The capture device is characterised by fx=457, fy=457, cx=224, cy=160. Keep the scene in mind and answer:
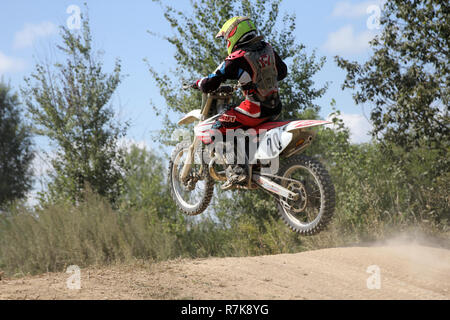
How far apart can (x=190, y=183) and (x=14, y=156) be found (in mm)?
25014

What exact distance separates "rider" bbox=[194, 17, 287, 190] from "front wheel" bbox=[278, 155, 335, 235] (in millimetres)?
632

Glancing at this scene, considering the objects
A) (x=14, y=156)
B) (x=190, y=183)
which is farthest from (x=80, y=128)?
(x=14, y=156)

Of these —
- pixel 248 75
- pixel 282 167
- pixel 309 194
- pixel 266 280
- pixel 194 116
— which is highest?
Result: pixel 248 75

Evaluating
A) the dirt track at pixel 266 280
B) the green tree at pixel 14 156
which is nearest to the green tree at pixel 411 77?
the dirt track at pixel 266 280

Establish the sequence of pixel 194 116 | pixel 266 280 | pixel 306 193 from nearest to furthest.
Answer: pixel 266 280 → pixel 306 193 → pixel 194 116

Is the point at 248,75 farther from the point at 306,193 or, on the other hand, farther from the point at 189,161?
the point at 189,161

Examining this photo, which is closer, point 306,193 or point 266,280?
point 266,280

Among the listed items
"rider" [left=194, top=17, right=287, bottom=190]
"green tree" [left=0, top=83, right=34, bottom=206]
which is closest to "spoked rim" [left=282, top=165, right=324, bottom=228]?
"rider" [left=194, top=17, right=287, bottom=190]

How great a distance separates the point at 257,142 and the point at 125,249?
22.1 ft

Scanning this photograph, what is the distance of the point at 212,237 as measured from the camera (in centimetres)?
1305

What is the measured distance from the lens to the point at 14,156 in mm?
28797

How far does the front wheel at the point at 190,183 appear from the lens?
6988mm

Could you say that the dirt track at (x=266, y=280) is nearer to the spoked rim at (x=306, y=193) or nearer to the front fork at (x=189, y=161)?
the spoked rim at (x=306, y=193)
